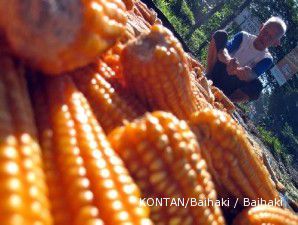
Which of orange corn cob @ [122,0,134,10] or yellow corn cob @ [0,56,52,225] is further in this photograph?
orange corn cob @ [122,0,134,10]

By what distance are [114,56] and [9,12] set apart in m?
0.48

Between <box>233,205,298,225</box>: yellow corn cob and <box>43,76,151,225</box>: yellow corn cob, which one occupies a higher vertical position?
<box>43,76,151,225</box>: yellow corn cob

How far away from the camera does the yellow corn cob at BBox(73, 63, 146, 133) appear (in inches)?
42.9

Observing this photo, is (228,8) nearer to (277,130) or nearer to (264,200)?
(277,130)

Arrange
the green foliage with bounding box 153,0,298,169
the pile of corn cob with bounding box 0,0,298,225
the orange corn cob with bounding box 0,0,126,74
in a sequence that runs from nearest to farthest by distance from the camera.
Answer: the pile of corn cob with bounding box 0,0,298,225
the orange corn cob with bounding box 0,0,126,74
the green foliage with bounding box 153,0,298,169

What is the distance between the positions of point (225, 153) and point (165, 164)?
1.03 feet

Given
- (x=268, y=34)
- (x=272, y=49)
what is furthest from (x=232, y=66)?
(x=272, y=49)

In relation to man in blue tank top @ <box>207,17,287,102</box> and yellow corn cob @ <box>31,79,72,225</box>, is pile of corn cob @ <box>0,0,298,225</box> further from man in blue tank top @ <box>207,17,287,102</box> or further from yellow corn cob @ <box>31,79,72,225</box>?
man in blue tank top @ <box>207,17,287,102</box>

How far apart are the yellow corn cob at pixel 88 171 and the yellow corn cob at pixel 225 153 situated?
35cm

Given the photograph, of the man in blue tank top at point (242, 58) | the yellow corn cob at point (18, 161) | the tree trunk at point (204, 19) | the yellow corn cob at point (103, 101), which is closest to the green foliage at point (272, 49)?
the tree trunk at point (204, 19)

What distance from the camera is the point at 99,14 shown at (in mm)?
1047

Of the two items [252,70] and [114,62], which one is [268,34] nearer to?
[252,70]

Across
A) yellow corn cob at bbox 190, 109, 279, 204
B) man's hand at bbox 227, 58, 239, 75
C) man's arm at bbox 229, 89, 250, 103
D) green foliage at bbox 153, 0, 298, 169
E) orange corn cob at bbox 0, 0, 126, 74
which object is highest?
green foliage at bbox 153, 0, 298, 169

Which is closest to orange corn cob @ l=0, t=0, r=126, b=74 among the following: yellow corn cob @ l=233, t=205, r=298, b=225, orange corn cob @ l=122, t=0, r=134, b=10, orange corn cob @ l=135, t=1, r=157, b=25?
yellow corn cob @ l=233, t=205, r=298, b=225
